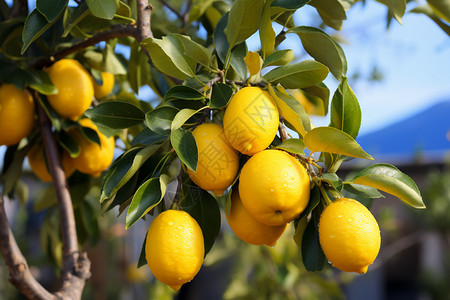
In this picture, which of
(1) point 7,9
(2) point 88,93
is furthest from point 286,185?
(1) point 7,9

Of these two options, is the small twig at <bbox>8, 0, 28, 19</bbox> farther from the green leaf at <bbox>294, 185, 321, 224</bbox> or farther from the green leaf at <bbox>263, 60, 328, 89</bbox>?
the green leaf at <bbox>294, 185, 321, 224</bbox>

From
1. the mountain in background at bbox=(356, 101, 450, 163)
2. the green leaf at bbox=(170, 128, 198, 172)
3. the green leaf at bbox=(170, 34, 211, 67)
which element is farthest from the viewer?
the mountain in background at bbox=(356, 101, 450, 163)

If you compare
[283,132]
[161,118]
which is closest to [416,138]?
[283,132]

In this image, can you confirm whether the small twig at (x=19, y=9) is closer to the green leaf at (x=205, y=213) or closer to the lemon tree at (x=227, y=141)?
the lemon tree at (x=227, y=141)

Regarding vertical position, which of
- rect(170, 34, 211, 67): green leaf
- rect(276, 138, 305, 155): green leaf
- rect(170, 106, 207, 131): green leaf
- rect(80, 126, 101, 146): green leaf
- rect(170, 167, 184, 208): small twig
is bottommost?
rect(80, 126, 101, 146): green leaf

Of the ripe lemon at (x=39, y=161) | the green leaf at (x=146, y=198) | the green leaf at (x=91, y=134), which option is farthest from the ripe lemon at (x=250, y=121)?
the ripe lemon at (x=39, y=161)

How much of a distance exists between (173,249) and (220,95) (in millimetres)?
195

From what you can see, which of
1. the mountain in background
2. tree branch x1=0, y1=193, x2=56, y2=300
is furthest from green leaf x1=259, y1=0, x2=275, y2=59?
the mountain in background

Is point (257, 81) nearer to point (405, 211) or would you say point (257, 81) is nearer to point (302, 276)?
point (302, 276)

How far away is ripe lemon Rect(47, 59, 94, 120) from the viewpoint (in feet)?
2.44

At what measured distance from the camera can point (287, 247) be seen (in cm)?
164

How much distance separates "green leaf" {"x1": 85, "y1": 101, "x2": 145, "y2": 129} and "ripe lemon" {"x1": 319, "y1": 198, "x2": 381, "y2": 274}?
0.30 meters

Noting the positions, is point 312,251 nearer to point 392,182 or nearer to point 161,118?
point 392,182

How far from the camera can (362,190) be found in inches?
21.9
